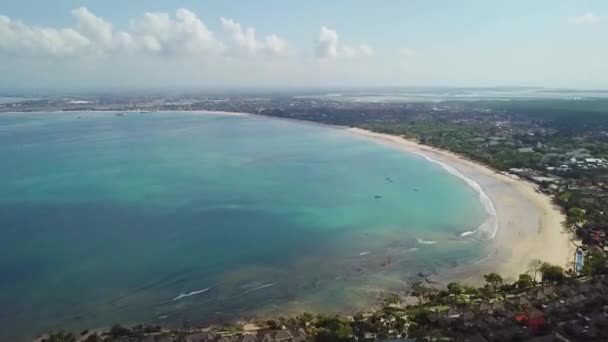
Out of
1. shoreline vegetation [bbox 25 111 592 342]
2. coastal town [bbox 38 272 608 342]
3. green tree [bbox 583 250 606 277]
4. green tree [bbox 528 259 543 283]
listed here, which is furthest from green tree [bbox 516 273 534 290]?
green tree [bbox 583 250 606 277]

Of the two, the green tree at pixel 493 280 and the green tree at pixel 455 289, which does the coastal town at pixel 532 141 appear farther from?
the green tree at pixel 455 289

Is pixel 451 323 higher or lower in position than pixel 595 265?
lower

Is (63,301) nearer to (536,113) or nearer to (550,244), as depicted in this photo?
(550,244)

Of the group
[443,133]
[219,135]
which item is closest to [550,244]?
[443,133]

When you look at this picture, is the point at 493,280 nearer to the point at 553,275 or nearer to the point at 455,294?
the point at 455,294

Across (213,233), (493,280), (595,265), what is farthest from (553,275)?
(213,233)

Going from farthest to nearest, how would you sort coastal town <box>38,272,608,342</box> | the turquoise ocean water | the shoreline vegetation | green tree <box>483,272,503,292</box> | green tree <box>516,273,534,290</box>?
green tree <box>483,272,503,292</box> < the turquoise ocean water < green tree <box>516,273,534,290</box> < the shoreline vegetation < coastal town <box>38,272,608,342</box>

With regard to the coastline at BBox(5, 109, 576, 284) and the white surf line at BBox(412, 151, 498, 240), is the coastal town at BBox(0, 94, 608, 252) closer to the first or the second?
the coastline at BBox(5, 109, 576, 284)
